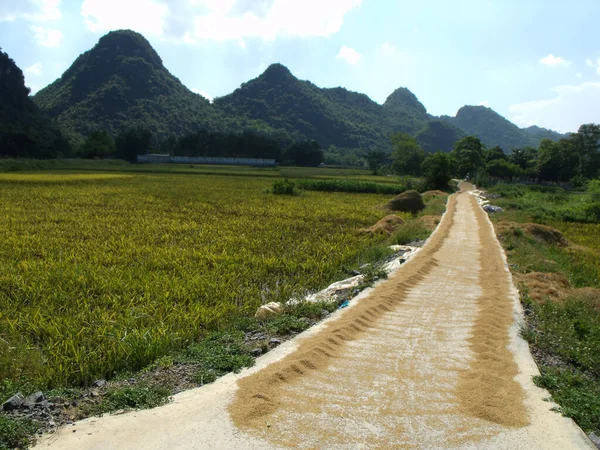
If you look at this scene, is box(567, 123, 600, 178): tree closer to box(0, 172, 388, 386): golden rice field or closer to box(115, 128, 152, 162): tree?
box(0, 172, 388, 386): golden rice field

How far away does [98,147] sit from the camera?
74.0 metres

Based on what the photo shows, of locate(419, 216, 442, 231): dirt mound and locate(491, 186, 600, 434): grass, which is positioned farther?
locate(419, 216, 442, 231): dirt mound

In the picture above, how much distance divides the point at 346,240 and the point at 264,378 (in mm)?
10039

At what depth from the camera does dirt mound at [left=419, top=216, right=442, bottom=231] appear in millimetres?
Answer: 17578

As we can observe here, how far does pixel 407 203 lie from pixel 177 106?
10531cm

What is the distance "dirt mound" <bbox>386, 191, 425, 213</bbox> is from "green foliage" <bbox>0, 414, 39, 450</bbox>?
22.5 meters

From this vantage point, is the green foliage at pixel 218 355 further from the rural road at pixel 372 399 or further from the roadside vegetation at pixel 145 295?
the rural road at pixel 372 399

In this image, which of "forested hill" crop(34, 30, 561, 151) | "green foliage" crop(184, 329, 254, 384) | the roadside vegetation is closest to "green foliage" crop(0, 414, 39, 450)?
the roadside vegetation

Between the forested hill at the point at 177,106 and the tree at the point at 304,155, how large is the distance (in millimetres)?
14988

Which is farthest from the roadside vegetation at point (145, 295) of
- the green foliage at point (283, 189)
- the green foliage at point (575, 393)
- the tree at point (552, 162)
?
the tree at point (552, 162)

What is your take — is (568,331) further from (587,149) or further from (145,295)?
(587,149)

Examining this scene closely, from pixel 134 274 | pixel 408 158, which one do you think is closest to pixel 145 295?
pixel 134 274

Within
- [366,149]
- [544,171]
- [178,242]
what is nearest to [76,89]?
[366,149]

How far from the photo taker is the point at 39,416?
384cm
